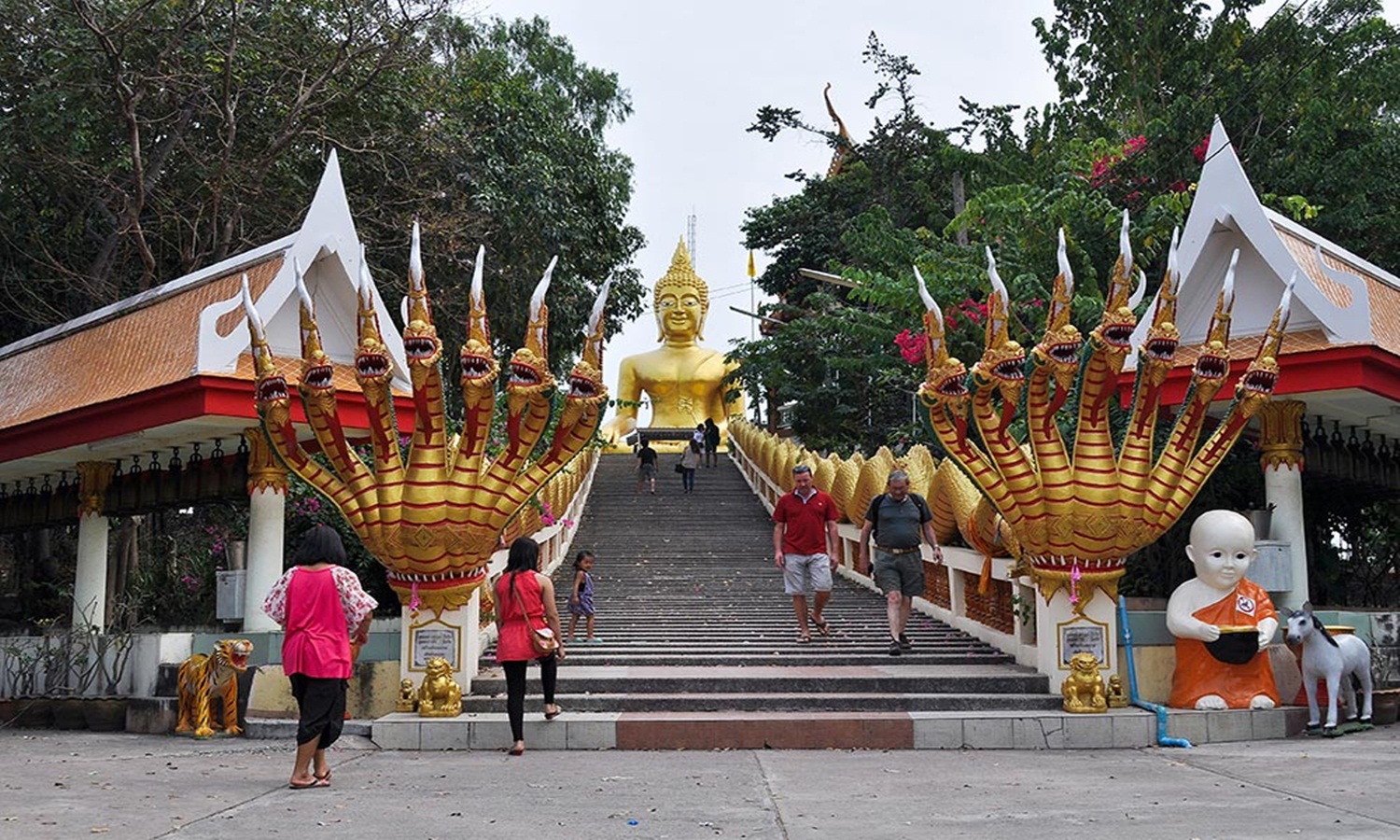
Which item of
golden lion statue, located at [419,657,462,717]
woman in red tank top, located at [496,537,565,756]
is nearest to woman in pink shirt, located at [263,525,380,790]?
woman in red tank top, located at [496,537,565,756]

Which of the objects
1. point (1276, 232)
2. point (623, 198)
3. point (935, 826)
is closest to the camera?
point (935, 826)

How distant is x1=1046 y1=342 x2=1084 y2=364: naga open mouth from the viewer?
10430mm

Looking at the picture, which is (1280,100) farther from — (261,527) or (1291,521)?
(261,527)

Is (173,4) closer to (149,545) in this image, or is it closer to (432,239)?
(432,239)

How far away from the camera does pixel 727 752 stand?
9383 millimetres

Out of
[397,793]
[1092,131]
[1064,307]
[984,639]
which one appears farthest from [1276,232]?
[1092,131]

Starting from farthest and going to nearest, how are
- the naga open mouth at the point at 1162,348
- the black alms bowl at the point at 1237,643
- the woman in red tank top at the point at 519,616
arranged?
the naga open mouth at the point at 1162,348 → the black alms bowl at the point at 1237,643 → the woman in red tank top at the point at 519,616

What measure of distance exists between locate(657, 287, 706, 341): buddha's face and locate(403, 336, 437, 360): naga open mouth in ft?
91.2

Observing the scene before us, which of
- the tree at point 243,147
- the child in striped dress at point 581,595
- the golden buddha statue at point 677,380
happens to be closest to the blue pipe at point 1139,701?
the child in striped dress at point 581,595

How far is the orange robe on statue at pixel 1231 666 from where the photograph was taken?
394 inches

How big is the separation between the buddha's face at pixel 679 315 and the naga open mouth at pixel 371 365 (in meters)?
27.9

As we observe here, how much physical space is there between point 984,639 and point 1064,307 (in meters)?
3.55

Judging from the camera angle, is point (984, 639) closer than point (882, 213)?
Yes

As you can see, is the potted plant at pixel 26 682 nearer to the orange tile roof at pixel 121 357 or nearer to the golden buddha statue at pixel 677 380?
the orange tile roof at pixel 121 357
